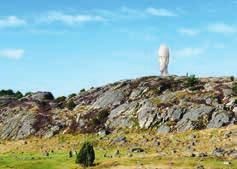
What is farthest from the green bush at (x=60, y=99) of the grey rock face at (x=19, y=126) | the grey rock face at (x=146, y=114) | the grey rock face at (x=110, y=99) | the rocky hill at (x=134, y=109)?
the grey rock face at (x=146, y=114)

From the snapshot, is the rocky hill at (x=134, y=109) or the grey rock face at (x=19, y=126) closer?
the rocky hill at (x=134, y=109)

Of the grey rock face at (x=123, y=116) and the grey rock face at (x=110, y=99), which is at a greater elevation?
the grey rock face at (x=110, y=99)

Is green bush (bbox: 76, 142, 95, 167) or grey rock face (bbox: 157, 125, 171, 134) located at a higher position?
grey rock face (bbox: 157, 125, 171, 134)

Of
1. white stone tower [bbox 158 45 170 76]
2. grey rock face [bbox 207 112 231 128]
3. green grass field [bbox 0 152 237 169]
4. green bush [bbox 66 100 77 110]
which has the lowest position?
green grass field [bbox 0 152 237 169]

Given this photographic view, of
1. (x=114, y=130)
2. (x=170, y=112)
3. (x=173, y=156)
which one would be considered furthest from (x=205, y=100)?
(x=173, y=156)

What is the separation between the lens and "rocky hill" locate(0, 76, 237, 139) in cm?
12412

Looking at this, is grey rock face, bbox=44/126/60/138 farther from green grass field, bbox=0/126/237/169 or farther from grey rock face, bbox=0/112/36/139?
grey rock face, bbox=0/112/36/139

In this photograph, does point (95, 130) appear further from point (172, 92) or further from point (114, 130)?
point (172, 92)

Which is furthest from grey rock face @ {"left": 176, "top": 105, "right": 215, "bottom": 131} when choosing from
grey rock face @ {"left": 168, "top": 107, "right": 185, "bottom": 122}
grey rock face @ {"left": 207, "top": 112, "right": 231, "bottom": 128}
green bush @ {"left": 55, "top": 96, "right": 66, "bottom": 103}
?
green bush @ {"left": 55, "top": 96, "right": 66, "bottom": 103}

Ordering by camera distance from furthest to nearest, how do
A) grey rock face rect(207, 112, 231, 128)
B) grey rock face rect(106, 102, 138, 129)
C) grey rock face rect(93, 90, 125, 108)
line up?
grey rock face rect(93, 90, 125, 108) → grey rock face rect(106, 102, 138, 129) → grey rock face rect(207, 112, 231, 128)

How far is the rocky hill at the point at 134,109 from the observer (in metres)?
124

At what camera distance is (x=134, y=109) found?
13738cm

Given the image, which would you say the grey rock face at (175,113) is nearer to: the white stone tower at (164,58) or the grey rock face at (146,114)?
the grey rock face at (146,114)

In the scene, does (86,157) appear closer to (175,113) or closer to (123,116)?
(175,113)
